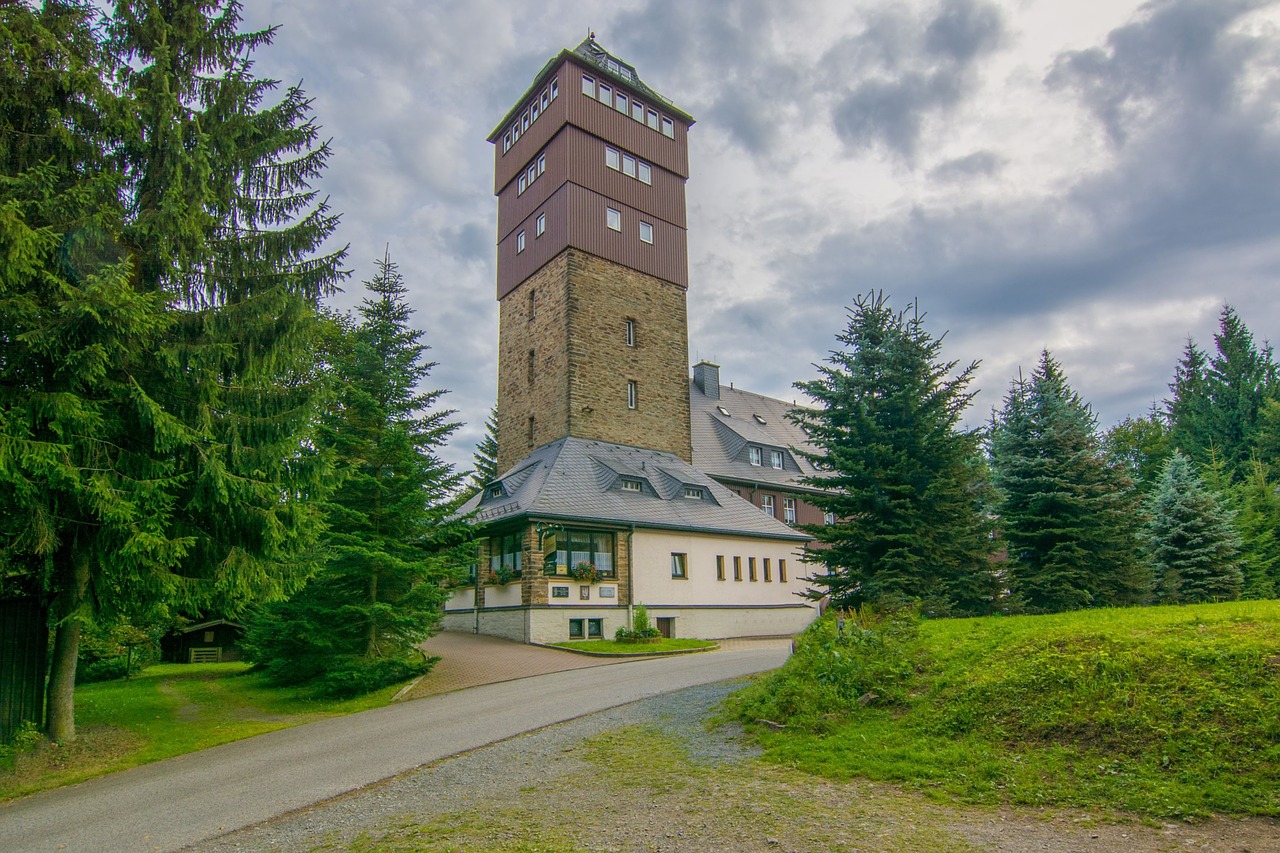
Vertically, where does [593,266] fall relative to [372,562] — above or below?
above

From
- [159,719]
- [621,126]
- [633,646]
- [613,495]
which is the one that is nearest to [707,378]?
[621,126]

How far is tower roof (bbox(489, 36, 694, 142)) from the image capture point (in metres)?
33.4

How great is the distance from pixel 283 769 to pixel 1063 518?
14.5m

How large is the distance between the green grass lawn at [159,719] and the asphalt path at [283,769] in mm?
511

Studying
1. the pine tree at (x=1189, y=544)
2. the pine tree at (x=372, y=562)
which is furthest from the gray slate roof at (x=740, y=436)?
the pine tree at (x=372, y=562)

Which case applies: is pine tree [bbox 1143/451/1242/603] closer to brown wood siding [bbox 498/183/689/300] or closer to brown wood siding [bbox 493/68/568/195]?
brown wood siding [bbox 498/183/689/300]

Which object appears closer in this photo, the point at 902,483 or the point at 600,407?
the point at 902,483

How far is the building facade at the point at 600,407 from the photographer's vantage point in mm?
24844

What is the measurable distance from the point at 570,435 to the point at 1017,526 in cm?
1707

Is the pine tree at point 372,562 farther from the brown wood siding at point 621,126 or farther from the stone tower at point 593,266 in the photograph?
the brown wood siding at point 621,126

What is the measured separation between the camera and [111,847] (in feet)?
22.4

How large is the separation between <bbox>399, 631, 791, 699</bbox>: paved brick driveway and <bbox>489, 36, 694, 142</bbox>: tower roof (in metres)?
22.8

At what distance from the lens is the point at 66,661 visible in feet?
35.8

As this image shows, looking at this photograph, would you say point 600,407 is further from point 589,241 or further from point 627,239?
point 627,239
